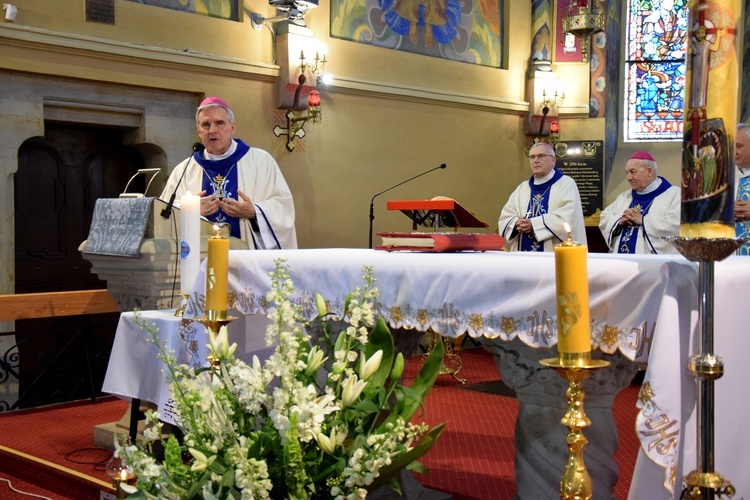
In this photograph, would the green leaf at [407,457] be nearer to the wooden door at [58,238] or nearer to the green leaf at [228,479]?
the green leaf at [228,479]

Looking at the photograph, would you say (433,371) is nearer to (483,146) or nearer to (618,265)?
(618,265)

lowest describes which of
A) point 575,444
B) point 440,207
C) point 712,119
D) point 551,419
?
point 551,419

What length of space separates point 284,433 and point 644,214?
6.42m

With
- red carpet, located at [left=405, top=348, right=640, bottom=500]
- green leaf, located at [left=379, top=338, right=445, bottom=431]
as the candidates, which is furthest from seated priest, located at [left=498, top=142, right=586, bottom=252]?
green leaf, located at [left=379, top=338, right=445, bottom=431]

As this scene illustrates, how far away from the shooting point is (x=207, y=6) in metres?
7.70

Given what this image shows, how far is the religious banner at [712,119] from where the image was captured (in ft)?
6.20

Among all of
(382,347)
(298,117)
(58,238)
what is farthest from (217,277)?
(298,117)

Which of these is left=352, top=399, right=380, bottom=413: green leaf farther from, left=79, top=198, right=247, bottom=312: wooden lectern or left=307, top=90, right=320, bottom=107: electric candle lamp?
left=307, top=90, right=320, bottom=107: electric candle lamp

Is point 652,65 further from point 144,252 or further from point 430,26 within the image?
point 144,252

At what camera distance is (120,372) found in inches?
140

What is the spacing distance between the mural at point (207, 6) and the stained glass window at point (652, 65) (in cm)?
582

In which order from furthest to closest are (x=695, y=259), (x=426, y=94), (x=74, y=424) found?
(x=426, y=94), (x=74, y=424), (x=695, y=259)

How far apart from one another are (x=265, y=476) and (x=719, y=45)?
135 centimetres

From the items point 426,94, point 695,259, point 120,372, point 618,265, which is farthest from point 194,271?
point 426,94
